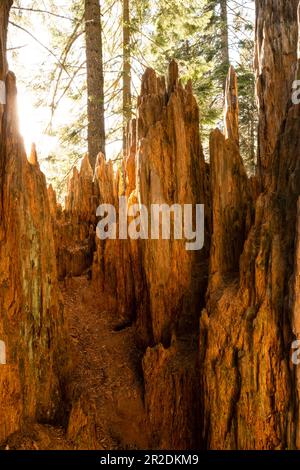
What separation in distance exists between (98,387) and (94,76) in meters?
6.31

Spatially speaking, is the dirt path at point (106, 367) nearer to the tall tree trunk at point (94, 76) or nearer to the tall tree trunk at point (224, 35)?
the tall tree trunk at point (94, 76)

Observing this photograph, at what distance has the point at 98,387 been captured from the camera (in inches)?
150

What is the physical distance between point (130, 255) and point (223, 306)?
5.11 ft

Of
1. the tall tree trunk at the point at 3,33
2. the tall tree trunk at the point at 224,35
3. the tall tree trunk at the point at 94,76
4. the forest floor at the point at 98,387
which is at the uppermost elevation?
the tall tree trunk at the point at 224,35

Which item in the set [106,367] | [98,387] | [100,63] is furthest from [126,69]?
[98,387]

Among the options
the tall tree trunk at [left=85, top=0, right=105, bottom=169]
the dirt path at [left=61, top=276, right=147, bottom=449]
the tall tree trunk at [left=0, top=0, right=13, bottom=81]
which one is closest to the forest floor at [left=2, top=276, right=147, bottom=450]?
the dirt path at [left=61, top=276, right=147, bottom=449]

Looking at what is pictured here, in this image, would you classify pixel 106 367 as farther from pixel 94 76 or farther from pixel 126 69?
pixel 126 69

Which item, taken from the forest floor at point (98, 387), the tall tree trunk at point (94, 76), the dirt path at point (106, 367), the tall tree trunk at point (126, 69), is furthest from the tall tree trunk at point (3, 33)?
the tall tree trunk at point (126, 69)

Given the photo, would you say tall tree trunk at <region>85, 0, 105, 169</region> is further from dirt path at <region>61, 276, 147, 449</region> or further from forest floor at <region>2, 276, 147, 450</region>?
forest floor at <region>2, 276, 147, 450</region>

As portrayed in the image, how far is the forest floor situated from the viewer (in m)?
3.24

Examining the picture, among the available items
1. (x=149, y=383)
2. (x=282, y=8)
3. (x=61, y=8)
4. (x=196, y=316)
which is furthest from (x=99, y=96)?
(x=149, y=383)

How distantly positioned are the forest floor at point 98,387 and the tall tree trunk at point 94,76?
3.92 m

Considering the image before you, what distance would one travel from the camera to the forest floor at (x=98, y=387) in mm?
3240

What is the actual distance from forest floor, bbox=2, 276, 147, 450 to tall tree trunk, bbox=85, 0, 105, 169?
154 inches
